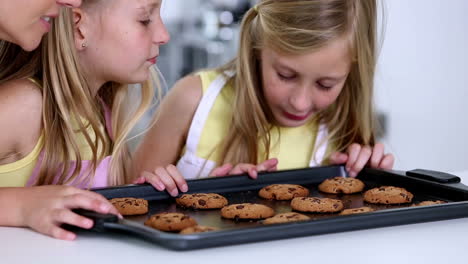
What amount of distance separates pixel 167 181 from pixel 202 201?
0.14m

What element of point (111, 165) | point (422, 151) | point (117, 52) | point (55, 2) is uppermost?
point (55, 2)

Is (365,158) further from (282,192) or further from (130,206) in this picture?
(130,206)

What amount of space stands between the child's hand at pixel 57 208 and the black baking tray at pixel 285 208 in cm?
2

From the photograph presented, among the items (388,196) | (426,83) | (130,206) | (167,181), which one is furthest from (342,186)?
(426,83)

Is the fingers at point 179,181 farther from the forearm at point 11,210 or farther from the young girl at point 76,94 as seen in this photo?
the forearm at point 11,210

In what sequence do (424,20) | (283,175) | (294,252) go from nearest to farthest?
(294,252) < (283,175) < (424,20)

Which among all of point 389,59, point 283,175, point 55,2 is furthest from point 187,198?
point 389,59

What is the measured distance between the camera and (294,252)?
104 cm

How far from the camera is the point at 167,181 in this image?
A: 1489 millimetres

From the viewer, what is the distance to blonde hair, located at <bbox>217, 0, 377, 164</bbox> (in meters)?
1.86

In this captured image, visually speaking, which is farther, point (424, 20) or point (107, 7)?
point (424, 20)

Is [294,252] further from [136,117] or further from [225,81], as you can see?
[225,81]

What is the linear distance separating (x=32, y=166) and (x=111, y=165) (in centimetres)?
28

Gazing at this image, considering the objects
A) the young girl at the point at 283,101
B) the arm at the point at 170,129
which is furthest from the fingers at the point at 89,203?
the arm at the point at 170,129
